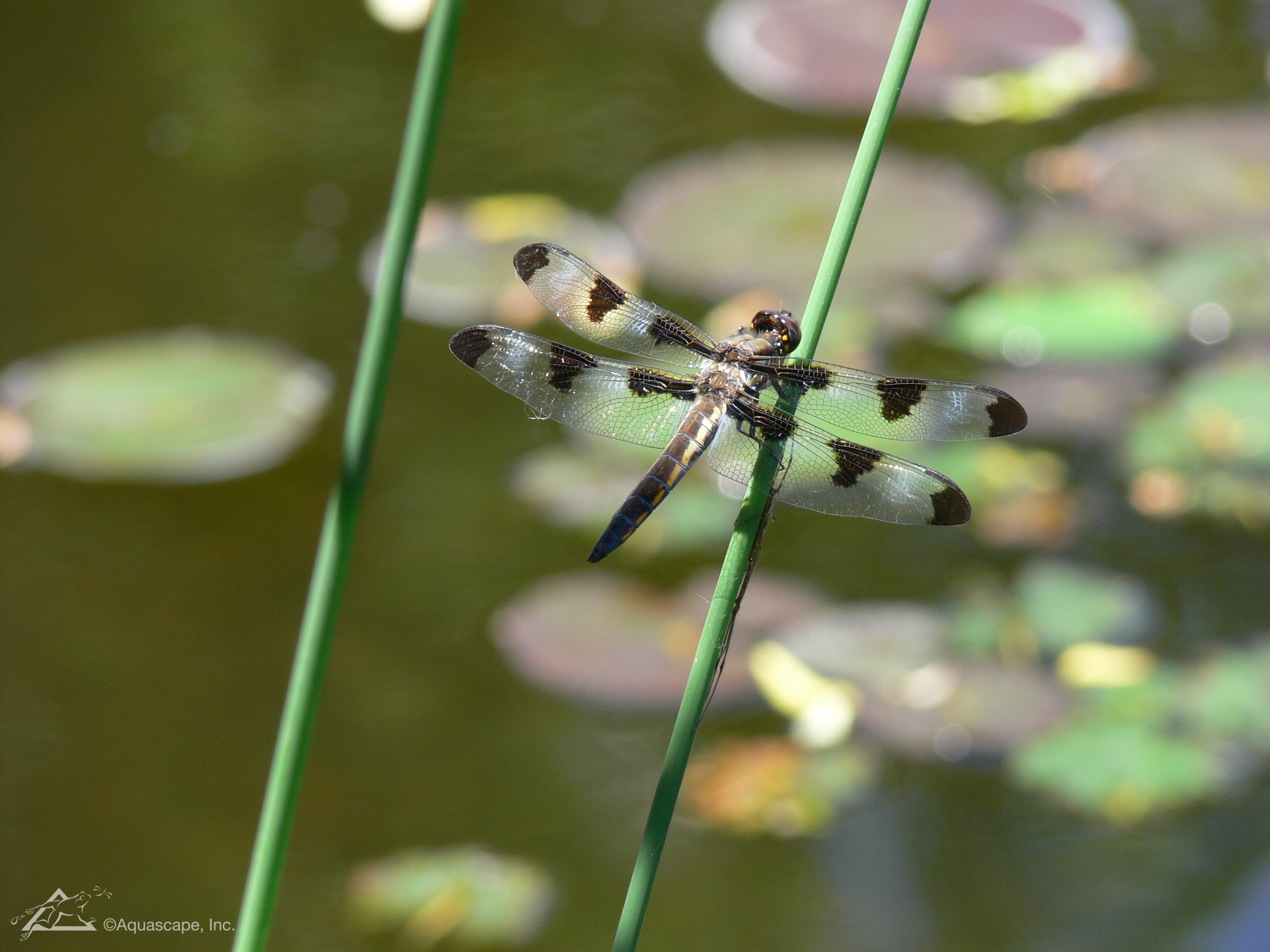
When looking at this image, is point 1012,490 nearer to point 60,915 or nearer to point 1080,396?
point 1080,396

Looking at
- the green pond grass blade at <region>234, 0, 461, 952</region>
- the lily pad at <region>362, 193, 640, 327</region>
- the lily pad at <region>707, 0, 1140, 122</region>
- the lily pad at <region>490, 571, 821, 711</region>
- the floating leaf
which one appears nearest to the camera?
the green pond grass blade at <region>234, 0, 461, 952</region>

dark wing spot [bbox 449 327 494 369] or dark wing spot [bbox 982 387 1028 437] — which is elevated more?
dark wing spot [bbox 449 327 494 369]

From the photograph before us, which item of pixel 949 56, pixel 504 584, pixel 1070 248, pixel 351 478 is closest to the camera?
pixel 351 478

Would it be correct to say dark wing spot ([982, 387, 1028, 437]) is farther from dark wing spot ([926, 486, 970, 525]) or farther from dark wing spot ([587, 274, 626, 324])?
dark wing spot ([587, 274, 626, 324])

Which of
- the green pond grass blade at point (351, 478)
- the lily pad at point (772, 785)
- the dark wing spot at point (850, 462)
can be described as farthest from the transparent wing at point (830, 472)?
the lily pad at point (772, 785)

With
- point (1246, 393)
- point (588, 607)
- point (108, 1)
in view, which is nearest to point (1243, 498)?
point (1246, 393)

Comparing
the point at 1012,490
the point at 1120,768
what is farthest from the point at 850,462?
the point at 1012,490

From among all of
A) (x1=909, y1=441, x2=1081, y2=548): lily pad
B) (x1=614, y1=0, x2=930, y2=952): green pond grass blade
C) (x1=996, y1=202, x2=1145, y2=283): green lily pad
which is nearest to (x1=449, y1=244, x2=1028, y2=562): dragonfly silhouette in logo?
(x1=614, y1=0, x2=930, y2=952): green pond grass blade

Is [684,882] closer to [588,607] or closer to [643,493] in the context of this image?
[588,607]
